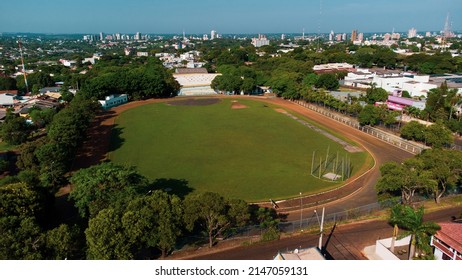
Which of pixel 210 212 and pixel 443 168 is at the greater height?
pixel 443 168

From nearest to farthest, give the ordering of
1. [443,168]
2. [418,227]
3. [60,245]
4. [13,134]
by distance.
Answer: [60,245] → [418,227] → [443,168] → [13,134]

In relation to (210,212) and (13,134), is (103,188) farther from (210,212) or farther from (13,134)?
(13,134)

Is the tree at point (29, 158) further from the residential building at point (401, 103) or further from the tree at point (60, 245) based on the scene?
the residential building at point (401, 103)

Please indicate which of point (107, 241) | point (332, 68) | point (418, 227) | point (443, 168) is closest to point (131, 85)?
point (107, 241)

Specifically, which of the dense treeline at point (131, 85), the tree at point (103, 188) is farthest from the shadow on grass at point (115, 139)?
the dense treeline at point (131, 85)

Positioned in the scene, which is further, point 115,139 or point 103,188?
point 115,139

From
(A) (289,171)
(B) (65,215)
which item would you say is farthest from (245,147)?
(B) (65,215)
